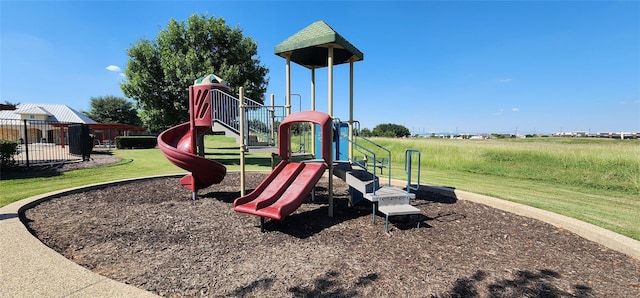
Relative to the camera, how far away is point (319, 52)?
289 inches

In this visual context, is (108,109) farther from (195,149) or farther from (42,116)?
(195,149)

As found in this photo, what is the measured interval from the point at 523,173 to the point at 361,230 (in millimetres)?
11487

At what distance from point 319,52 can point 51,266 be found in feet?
20.8

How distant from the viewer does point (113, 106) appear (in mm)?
62562

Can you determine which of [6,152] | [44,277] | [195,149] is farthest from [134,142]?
[44,277]

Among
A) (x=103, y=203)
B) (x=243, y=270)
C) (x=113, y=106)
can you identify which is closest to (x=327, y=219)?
(x=243, y=270)

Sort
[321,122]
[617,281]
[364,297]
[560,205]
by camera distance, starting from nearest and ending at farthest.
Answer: [364,297] < [617,281] < [321,122] < [560,205]

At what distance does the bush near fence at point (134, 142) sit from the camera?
1154 inches

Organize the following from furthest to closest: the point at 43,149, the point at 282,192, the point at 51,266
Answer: the point at 43,149 < the point at 282,192 < the point at 51,266

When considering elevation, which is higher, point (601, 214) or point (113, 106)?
point (113, 106)

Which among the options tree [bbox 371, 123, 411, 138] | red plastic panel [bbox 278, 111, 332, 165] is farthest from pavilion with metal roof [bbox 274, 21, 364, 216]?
tree [bbox 371, 123, 411, 138]

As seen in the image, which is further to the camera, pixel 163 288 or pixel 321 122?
pixel 321 122

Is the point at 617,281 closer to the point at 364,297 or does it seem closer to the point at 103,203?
the point at 364,297

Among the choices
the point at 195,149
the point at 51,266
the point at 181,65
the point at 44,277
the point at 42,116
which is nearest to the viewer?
the point at 44,277
